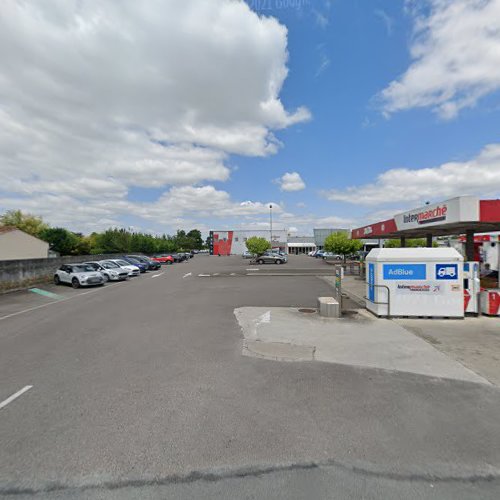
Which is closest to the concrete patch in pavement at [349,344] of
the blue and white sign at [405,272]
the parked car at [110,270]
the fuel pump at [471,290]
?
the blue and white sign at [405,272]

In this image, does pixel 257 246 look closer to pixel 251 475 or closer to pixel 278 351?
pixel 278 351

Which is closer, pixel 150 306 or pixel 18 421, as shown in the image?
pixel 18 421

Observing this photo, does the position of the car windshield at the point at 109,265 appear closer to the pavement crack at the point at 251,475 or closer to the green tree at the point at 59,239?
the pavement crack at the point at 251,475

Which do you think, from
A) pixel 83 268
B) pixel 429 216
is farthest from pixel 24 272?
pixel 429 216

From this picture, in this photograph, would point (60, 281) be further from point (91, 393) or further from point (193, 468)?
point (193, 468)

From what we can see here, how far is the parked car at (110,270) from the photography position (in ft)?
63.5

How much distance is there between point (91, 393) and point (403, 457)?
424 cm

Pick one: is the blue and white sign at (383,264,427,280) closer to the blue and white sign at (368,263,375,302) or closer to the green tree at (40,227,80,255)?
the blue and white sign at (368,263,375,302)

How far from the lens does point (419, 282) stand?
8258mm

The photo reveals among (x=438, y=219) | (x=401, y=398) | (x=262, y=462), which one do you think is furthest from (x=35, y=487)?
(x=438, y=219)

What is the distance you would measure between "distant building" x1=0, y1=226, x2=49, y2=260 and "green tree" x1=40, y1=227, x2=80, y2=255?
6.57 m

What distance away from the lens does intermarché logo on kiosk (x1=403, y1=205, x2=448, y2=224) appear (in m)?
9.37

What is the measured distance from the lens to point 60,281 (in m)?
17.8

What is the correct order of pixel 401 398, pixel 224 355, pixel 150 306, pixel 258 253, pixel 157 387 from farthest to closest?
pixel 258 253 → pixel 150 306 → pixel 224 355 → pixel 157 387 → pixel 401 398
